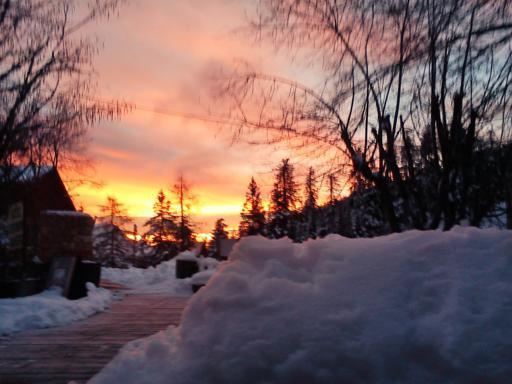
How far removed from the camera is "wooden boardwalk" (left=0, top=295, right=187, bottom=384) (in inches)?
155

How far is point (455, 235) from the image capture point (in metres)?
2.59

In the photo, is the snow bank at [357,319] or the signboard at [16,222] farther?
the signboard at [16,222]

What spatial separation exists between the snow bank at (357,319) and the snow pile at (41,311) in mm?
4451

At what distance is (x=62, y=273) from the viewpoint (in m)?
9.51

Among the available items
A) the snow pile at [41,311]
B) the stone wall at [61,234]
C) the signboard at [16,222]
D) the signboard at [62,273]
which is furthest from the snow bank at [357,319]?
the stone wall at [61,234]

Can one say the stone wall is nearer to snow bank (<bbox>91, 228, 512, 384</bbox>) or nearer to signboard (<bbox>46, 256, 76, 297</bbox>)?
signboard (<bbox>46, 256, 76, 297</bbox>)

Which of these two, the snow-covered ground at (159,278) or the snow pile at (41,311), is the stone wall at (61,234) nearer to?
the snow-covered ground at (159,278)

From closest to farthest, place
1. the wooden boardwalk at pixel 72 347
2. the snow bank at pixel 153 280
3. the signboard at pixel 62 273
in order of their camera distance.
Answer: the wooden boardwalk at pixel 72 347, the signboard at pixel 62 273, the snow bank at pixel 153 280

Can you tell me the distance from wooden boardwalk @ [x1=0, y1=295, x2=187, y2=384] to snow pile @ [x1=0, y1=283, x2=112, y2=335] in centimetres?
23

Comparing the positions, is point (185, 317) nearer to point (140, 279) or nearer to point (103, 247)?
point (140, 279)

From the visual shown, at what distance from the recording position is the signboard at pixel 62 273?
9.27m

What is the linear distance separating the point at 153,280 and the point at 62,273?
8.86 m

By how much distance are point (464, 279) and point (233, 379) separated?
1.13m

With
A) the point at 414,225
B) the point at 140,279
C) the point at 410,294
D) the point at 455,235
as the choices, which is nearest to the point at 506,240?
the point at 455,235
